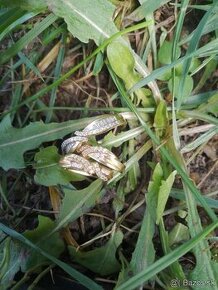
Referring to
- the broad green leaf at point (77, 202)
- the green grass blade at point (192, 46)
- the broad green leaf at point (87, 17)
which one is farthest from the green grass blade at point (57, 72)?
the green grass blade at point (192, 46)

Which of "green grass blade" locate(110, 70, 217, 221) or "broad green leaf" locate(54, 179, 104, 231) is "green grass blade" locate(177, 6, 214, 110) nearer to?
"green grass blade" locate(110, 70, 217, 221)

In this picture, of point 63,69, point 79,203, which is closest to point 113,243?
point 79,203

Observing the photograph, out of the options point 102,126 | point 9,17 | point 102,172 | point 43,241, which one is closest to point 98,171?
point 102,172

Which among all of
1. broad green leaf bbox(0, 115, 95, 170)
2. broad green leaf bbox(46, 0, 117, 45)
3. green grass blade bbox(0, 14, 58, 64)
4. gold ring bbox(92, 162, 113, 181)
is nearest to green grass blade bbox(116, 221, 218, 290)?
gold ring bbox(92, 162, 113, 181)

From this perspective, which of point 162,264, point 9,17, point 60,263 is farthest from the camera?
point 9,17

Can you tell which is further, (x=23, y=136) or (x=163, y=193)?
(x=23, y=136)

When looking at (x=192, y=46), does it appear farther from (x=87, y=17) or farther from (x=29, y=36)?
(x=29, y=36)

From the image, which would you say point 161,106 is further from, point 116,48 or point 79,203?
point 79,203
